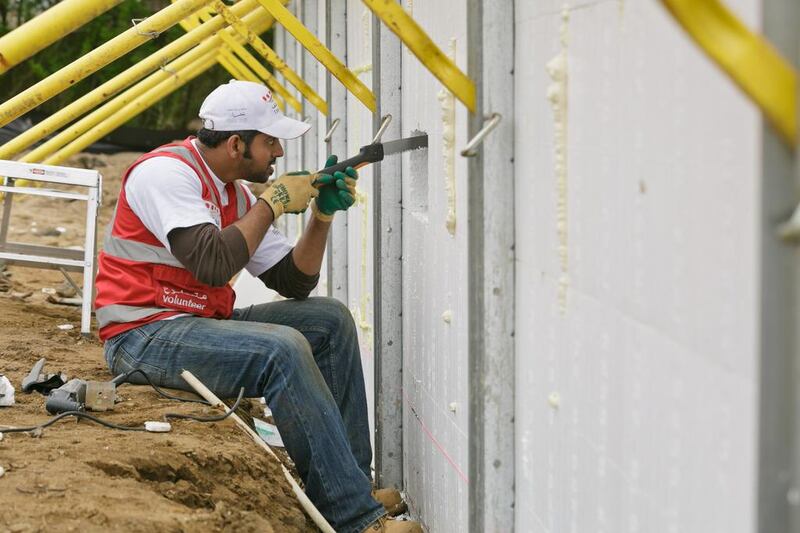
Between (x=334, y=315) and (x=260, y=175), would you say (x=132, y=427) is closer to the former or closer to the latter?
(x=334, y=315)

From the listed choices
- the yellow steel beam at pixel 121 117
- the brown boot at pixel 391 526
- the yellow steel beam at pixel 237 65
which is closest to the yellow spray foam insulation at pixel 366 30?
the brown boot at pixel 391 526

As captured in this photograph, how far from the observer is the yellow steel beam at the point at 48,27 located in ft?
9.21

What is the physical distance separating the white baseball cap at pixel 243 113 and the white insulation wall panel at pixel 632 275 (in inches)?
67.3

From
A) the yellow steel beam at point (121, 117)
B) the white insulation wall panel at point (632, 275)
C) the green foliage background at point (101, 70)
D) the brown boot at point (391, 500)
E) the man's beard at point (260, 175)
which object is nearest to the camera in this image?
the white insulation wall panel at point (632, 275)

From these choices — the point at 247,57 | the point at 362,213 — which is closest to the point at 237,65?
the point at 247,57

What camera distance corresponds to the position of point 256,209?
403 cm

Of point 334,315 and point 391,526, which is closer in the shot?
point 391,526

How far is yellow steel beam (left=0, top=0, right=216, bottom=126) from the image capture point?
384 centimetres

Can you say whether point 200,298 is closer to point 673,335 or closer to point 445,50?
point 445,50

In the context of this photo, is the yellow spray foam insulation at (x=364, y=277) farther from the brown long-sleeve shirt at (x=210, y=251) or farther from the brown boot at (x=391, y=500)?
the brown long-sleeve shirt at (x=210, y=251)

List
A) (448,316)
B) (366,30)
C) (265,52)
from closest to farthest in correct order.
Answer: (448,316) → (366,30) → (265,52)

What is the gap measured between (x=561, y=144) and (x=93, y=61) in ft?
7.21

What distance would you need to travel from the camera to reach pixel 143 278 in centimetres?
413

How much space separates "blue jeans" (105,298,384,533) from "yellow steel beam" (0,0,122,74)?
136 centimetres
